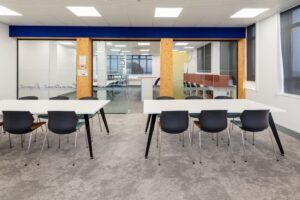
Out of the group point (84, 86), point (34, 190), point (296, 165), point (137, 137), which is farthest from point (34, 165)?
point (84, 86)

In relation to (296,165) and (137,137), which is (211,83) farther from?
(296,165)

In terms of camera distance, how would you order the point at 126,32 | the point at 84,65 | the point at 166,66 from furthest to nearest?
the point at 166,66 → the point at 84,65 → the point at 126,32

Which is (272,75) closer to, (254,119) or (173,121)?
(254,119)

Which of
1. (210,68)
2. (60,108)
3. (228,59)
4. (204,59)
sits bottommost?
(60,108)

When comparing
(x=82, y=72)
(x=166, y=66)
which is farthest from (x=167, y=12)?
(x=82, y=72)

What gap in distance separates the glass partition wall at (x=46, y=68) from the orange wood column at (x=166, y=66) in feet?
9.17

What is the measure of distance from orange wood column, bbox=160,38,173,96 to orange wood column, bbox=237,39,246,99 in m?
2.15

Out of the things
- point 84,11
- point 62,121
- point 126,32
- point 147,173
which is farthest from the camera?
point 126,32

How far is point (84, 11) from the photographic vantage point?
19.7 feet

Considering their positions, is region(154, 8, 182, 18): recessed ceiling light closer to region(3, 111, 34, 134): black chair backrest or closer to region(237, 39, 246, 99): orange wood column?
region(237, 39, 246, 99): orange wood column

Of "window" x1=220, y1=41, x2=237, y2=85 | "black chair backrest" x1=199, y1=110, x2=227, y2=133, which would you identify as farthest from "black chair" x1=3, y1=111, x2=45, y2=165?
"window" x1=220, y1=41, x2=237, y2=85

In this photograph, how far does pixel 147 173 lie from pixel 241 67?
19.7 feet

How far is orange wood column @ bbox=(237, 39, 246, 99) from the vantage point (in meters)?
8.02

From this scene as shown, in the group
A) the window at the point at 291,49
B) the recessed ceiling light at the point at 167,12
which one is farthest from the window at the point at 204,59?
the window at the point at 291,49
